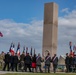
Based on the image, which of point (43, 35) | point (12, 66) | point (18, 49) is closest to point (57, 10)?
point (43, 35)

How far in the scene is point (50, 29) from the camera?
29516 mm

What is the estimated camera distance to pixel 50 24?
29.7 meters

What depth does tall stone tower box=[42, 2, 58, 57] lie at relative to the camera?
29.3 metres

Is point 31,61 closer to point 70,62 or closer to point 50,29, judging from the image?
point 70,62

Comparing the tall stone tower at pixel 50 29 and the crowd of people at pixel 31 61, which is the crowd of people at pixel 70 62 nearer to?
the crowd of people at pixel 31 61

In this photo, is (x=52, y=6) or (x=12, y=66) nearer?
(x=12, y=66)

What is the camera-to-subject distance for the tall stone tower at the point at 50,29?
29.3 metres

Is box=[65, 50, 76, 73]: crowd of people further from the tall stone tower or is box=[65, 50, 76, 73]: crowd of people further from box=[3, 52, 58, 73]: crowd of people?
the tall stone tower

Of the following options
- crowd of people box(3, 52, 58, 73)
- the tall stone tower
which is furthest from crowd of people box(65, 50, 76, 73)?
the tall stone tower

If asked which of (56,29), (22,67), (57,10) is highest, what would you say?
(57,10)

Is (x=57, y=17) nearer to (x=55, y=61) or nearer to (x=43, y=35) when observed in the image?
(x=43, y=35)

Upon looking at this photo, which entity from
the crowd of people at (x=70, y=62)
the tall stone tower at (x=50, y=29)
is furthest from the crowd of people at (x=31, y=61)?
the tall stone tower at (x=50, y=29)

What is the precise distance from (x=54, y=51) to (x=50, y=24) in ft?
9.14

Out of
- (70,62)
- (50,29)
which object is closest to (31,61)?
(70,62)
